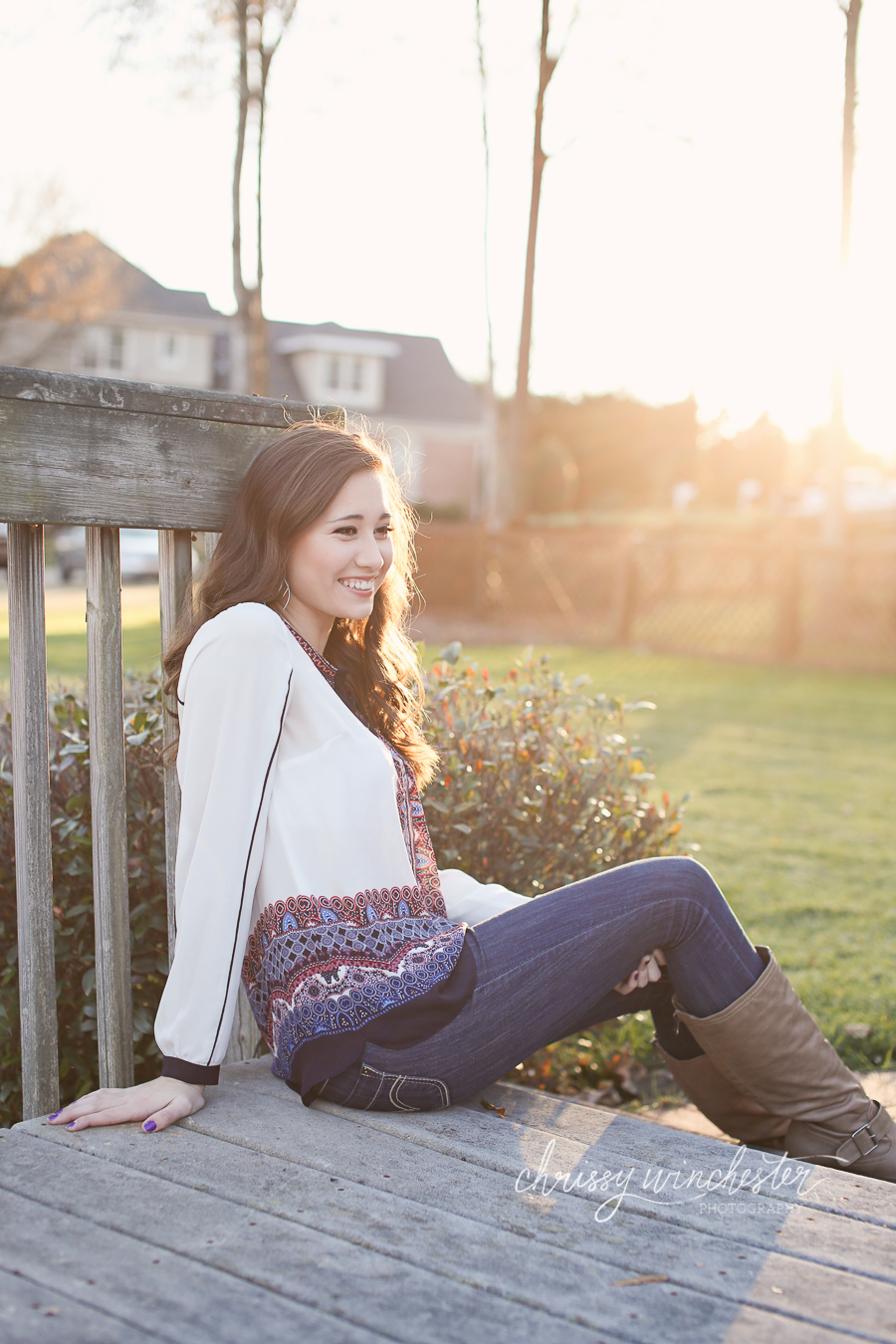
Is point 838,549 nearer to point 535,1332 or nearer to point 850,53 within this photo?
point 850,53

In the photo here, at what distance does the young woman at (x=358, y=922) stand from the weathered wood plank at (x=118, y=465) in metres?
0.08

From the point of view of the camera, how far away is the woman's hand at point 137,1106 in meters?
1.94

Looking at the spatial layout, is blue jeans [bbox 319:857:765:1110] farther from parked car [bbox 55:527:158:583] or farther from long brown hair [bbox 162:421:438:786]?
parked car [bbox 55:527:158:583]

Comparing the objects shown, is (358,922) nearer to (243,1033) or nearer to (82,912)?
(243,1033)

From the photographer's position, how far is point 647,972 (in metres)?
2.30

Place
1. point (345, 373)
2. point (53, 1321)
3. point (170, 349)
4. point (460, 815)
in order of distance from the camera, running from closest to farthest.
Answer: point (53, 1321) → point (460, 815) → point (170, 349) → point (345, 373)

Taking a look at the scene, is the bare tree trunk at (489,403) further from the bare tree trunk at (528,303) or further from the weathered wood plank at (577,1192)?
the weathered wood plank at (577,1192)

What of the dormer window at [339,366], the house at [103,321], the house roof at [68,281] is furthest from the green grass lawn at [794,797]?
the dormer window at [339,366]

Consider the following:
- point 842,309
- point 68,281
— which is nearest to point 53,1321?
point 842,309

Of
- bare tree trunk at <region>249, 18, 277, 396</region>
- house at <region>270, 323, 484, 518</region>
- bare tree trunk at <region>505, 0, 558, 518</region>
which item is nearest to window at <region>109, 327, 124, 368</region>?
house at <region>270, 323, 484, 518</region>

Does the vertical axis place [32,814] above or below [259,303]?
below

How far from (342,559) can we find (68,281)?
1139 inches

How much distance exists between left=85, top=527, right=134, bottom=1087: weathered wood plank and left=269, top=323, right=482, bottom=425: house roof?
114 feet

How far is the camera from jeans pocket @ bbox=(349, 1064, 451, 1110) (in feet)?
6.67
